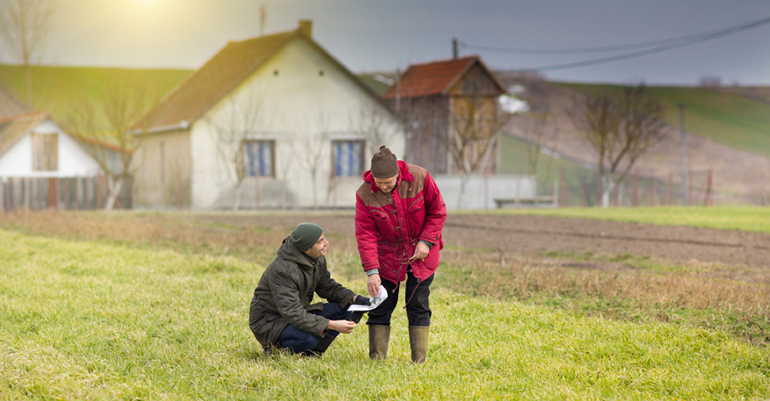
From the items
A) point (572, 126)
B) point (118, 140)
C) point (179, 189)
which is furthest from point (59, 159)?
point (572, 126)

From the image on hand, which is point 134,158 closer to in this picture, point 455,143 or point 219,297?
point 455,143

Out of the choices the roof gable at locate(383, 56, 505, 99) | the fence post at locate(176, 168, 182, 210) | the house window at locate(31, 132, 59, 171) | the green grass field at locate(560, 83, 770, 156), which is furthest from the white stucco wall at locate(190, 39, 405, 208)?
the green grass field at locate(560, 83, 770, 156)

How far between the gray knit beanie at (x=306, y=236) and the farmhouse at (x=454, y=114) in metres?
27.7

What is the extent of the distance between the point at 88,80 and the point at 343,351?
9904 cm

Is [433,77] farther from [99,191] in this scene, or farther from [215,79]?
→ [99,191]

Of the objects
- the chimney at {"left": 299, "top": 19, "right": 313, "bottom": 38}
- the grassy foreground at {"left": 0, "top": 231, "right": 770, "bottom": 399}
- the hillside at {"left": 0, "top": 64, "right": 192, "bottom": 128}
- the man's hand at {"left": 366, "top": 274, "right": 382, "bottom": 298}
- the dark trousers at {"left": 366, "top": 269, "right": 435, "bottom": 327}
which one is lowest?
the grassy foreground at {"left": 0, "top": 231, "right": 770, "bottom": 399}

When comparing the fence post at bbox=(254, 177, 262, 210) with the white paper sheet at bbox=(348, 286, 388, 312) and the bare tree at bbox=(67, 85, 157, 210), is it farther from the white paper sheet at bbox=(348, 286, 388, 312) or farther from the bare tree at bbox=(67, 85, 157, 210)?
the white paper sheet at bbox=(348, 286, 388, 312)

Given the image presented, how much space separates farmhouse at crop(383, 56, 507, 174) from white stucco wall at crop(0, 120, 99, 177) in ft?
45.7

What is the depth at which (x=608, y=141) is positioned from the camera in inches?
1355

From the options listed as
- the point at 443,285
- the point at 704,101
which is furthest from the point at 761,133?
the point at 443,285

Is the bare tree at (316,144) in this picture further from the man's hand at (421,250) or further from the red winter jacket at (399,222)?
the man's hand at (421,250)

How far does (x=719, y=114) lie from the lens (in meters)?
91.6

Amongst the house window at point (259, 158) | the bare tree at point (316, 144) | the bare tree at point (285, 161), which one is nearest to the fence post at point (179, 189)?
the house window at point (259, 158)

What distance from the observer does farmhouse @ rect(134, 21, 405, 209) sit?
29.1 m
